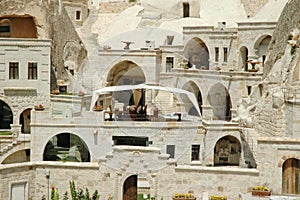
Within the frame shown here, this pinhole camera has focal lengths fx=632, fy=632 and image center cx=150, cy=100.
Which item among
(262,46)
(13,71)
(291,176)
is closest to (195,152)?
(291,176)

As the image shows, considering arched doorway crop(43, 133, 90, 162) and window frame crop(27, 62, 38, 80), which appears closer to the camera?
arched doorway crop(43, 133, 90, 162)

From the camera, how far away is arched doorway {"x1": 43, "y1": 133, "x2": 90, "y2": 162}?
3944 centimetres

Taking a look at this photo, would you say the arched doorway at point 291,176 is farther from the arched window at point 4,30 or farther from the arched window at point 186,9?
the arched window at point 186,9

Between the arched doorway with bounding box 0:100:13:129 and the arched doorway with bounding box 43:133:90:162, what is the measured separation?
553 cm

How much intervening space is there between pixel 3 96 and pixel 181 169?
50.6ft

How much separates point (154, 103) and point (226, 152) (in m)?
8.50

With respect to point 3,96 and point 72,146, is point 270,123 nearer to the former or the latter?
point 72,146

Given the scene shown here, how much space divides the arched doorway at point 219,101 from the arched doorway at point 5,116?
48.9 feet

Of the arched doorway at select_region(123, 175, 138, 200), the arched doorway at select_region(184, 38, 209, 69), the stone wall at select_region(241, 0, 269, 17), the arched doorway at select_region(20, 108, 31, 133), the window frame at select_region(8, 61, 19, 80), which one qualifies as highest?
the stone wall at select_region(241, 0, 269, 17)

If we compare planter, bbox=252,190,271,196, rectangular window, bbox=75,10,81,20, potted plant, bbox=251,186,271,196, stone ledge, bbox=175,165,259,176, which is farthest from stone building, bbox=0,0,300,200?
rectangular window, bbox=75,10,81,20

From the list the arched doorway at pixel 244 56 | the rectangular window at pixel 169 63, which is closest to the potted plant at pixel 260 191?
the arched doorway at pixel 244 56

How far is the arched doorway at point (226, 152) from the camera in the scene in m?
43.2

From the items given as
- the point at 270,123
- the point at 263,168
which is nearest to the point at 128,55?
the point at 270,123

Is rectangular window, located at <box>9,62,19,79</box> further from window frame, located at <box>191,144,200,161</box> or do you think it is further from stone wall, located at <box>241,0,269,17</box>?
stone wall, located at <box>241,0,269,17</box>
